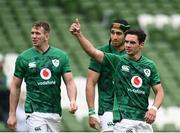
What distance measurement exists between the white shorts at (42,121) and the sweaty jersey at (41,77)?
0.05 m

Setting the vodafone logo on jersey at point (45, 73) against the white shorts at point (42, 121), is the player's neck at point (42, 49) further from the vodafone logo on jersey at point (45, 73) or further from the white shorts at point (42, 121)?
the white shorts at point (42, 121)

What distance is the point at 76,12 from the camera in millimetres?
22219

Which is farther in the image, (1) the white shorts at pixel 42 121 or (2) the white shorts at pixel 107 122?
(2) the white shorts at pixel 107 122

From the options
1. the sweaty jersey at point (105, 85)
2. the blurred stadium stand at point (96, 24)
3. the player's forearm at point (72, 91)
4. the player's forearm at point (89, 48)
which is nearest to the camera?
the player's forearm at point (89, 48)

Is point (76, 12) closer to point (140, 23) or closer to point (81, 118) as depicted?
point (140, 23)

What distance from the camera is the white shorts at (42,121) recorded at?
11.4m

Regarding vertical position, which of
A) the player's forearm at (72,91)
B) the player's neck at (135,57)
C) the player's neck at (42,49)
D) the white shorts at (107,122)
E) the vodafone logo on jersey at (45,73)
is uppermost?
the player's neck at (42,49)

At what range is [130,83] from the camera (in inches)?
432

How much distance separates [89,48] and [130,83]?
689 mm

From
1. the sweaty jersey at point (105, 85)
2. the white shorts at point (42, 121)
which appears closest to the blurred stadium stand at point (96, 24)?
the sweaty jersey at point (105, 85)

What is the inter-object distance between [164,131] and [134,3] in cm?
626

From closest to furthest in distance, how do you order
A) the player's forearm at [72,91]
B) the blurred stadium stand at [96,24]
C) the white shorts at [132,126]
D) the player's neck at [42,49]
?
1. the white shorts at [132,126]
2. the player's forearm at [72,91]
3. the player's neck at [42,49]
4. the blurred stadium stand at [96,24]

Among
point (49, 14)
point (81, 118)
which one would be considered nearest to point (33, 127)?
point (81, 118)

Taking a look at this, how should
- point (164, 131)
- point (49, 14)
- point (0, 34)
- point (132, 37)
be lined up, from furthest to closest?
point (49, 14) → point (0, 34) → point (164, 131) → point (132, 37)
